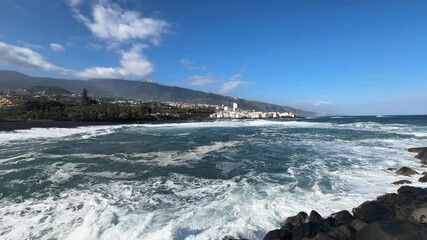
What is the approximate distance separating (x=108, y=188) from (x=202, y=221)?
244 inches

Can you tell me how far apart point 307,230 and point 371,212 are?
3264 millimetres

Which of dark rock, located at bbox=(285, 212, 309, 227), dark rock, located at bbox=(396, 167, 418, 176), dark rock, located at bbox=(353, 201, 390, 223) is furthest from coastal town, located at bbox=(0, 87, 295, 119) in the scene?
dark rock, located at bbox=(353, 201, 390, 223)

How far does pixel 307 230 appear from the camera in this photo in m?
8.55

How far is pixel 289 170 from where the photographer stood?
19.0m

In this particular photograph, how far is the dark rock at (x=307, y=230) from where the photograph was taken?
838cm

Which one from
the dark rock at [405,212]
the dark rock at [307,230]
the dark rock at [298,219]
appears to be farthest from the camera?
the dark rock at [298,219]

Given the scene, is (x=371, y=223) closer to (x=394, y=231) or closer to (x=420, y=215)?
(x=394, y=231)

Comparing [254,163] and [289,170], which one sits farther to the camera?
[254,163]

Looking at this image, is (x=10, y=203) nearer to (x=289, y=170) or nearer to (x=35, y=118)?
(x=289, y=170)

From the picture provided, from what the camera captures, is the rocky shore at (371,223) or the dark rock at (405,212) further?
the dark rock at (405,212)

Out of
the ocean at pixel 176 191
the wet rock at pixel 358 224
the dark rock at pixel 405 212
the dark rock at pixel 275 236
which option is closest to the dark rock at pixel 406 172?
the ocean at pixel 176 191

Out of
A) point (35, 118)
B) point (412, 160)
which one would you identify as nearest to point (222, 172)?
point (412, 160)

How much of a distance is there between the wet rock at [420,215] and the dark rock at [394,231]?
1.71m

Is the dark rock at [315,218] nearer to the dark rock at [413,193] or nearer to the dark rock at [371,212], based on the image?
the dark rock at [371,212]
